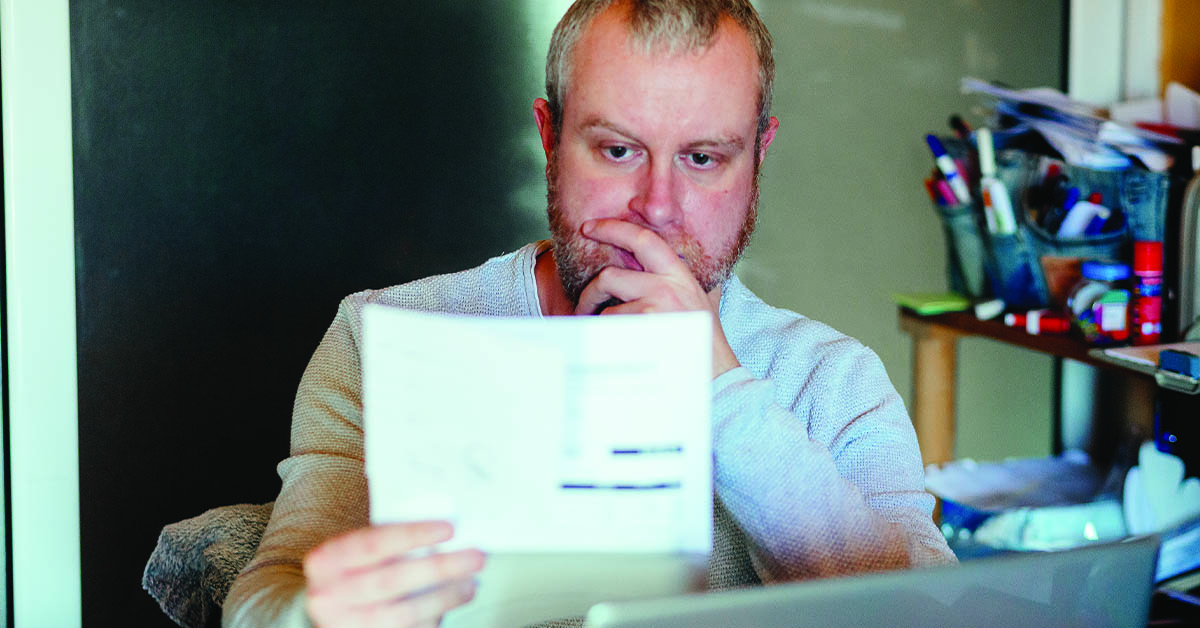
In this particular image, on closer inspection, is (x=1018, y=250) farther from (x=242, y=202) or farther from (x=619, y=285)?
(x=242, y=202)

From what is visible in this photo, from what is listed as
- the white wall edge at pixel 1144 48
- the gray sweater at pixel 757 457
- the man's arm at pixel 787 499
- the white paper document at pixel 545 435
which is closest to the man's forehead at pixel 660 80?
the gray sweater at pixel 757 457

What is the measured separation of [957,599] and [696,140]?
0.61m

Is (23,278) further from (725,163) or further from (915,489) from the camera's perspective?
(915,489)

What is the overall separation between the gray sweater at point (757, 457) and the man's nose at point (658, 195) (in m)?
0.17

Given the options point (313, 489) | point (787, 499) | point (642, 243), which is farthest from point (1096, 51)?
point (313, 489)

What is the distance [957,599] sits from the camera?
55cm

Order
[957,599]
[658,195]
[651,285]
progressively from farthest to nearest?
[658,195] → [651,285] → [957,599]

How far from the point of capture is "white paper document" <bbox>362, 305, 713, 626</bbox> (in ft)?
2.09

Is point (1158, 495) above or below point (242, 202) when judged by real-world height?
below

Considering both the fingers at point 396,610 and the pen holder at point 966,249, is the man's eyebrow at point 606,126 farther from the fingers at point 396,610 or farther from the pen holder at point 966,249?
the pen holder at point 966,249

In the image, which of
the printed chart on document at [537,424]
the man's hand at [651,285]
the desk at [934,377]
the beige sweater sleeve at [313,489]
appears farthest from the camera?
the desk at [934,377]

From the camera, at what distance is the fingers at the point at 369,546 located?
650 mm

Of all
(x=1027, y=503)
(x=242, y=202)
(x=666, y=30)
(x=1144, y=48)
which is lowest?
(x=1027, y=503)

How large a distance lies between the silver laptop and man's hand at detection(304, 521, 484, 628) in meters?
0.18
